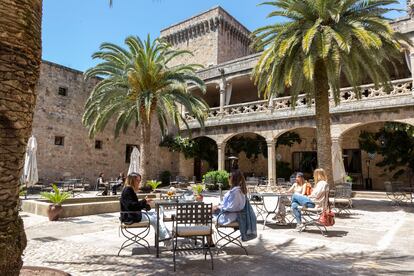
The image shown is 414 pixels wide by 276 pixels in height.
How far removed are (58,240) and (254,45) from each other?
968 cm

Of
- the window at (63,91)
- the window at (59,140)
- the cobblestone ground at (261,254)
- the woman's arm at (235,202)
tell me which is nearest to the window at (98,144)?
the window at (59,140)

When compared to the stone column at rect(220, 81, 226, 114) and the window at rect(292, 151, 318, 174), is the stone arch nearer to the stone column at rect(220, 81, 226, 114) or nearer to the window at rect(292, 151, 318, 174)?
the window at rect(292, 151, 318, 174)

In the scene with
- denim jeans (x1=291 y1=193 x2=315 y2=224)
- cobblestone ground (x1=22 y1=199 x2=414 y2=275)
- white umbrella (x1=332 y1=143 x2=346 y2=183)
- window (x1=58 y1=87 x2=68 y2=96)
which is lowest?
cobblestone ground (x1=22 y1=199 x2=414 y2=275)

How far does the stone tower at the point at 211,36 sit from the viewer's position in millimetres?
28844

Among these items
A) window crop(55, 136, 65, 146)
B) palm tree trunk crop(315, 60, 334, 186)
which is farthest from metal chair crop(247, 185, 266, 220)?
window crop(55, 136, 65, 146)

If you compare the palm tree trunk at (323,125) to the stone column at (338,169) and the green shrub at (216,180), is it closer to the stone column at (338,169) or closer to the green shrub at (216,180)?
the stone column at (338,169)

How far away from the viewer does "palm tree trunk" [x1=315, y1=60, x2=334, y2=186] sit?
1079cm

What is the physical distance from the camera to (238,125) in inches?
747

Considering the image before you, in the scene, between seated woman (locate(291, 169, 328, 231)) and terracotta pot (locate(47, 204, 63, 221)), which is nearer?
seated woman (locate(291, 169, 328, 231))

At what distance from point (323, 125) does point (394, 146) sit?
661 centimetres

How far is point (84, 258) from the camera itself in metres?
4.55

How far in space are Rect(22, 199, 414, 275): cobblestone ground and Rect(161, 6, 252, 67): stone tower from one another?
2382 centimetres

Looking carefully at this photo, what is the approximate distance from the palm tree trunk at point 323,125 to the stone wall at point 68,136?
13.8 m

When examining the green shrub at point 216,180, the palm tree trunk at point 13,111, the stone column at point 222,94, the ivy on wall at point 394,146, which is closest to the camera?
the palm tree trunk at point 13,111
